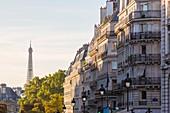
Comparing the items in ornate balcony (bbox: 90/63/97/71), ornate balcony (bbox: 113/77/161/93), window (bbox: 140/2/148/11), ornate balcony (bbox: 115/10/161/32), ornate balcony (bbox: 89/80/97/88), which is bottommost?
ornate balcony (bbox: 113/77/161/93)

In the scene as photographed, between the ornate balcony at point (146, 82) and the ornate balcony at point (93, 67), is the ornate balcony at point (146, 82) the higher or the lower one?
the lower one

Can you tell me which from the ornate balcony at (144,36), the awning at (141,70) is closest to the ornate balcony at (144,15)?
the ornate balcony at (144,36)

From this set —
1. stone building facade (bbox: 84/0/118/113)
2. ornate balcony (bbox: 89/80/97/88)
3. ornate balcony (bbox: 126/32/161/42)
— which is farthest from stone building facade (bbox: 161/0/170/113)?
ornate balcony (bbox: 89/80/97/88)

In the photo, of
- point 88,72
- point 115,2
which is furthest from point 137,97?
point 88,72

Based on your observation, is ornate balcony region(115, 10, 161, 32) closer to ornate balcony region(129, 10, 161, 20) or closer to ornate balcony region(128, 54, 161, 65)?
ornate balcony region(129, 10, 161, 20)

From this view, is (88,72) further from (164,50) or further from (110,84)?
(164,50)

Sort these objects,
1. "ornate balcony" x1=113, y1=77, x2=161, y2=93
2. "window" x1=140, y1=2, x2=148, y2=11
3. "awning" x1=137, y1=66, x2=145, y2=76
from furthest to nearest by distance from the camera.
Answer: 1. "window" x1=140, y1=2, x2=148, y2=11
2. "awning" x1=137, y1=66, x2=145, y2=76
3. "ornate balcony" x1=113, y1=77, x2=161, y2=93

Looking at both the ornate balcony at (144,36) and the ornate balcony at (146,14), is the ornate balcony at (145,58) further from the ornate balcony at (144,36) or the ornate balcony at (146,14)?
the ornate balcony at (146,14)

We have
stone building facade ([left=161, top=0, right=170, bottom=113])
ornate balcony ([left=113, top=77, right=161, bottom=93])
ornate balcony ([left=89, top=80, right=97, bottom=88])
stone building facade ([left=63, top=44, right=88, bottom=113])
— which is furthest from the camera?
stone building facade ([left=63, top=44, right=88, bottom=113])

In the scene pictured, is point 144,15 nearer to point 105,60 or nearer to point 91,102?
point 105,60

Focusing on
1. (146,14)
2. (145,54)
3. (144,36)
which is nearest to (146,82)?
(145,54)

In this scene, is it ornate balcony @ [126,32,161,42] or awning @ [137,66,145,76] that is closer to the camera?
ornate balcony @ [126,32,161,42]

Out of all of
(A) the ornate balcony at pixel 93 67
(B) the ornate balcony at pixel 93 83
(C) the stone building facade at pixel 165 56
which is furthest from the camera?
(A) the ornate balcony at pixel 93 67

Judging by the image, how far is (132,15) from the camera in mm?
85750
